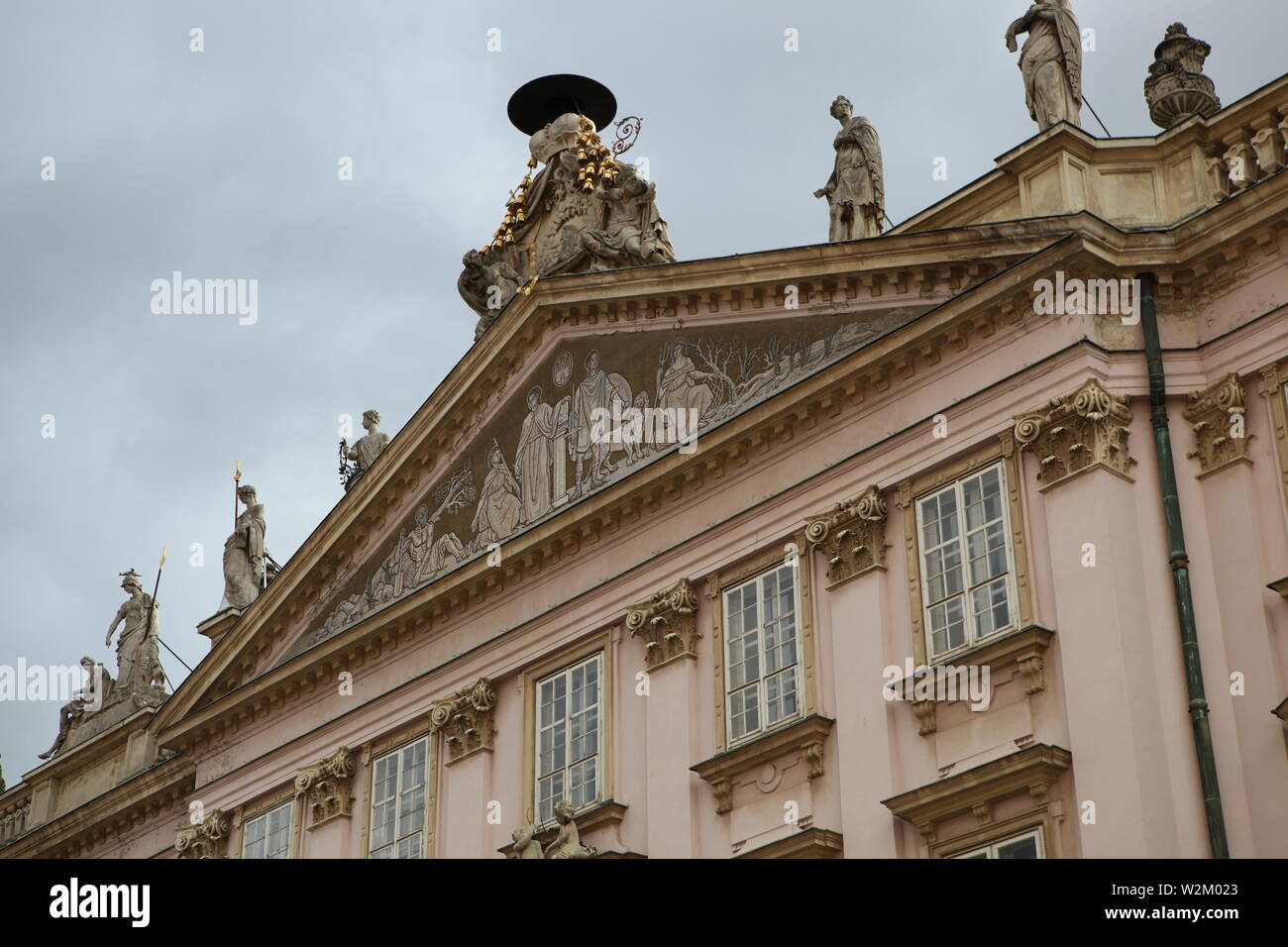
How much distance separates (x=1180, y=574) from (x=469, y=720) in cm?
924

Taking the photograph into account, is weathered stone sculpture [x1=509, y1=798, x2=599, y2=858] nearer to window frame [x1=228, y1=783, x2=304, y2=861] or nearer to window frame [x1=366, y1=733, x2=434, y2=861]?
window frame [x1=366, y1=733, x2=434, y2=861]

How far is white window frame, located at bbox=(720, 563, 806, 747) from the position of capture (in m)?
22.1

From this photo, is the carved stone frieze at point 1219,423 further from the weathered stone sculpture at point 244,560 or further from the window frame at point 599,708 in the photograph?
the weathered stone sculpture at point 244,560

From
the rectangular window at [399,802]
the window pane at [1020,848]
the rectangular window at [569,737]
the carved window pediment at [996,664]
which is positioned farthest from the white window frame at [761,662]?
the rectangular window at [399,802]

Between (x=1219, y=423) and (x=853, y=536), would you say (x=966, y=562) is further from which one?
(x=1219, y=423)

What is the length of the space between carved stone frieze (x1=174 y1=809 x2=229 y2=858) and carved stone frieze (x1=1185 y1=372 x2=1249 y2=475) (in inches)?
563

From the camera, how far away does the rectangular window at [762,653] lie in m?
22.3

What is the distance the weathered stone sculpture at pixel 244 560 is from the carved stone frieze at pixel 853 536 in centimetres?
1160

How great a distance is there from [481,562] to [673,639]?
3.58 metres

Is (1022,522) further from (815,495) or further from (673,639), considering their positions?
(673,639)

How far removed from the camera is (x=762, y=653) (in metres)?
22.8

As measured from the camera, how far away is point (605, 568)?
25.0 meters

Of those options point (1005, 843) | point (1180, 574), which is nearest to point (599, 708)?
point (1005, 843)

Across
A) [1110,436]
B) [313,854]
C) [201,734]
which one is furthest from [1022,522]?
[201,734]
